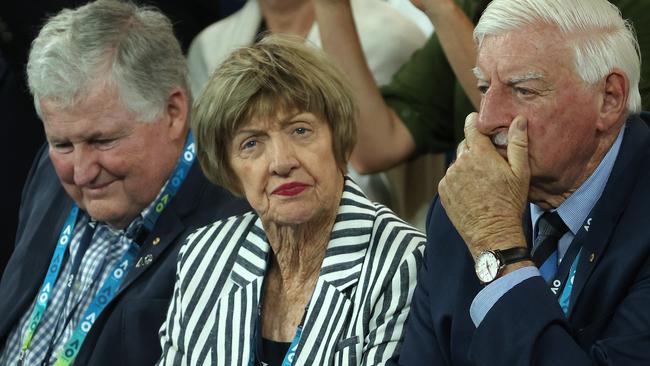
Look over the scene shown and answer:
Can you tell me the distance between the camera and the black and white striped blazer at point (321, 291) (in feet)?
10.5

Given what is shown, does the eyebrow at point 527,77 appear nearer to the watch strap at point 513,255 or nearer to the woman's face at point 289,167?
the watch strap at point 513,255

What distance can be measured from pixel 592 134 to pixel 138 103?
1600 mm

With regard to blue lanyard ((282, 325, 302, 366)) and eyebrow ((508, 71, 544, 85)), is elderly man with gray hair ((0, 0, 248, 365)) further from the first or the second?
eyebrow ((508, 71, 544, 85))

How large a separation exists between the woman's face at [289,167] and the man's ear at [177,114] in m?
0.61

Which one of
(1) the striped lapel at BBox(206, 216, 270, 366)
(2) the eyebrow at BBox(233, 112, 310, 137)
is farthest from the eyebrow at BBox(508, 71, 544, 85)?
(1) the striped lapel at BBox(206, 216, 270, 366)

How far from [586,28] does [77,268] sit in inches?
78.2

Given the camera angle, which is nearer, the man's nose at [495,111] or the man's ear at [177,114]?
the man's nose at [495,111]

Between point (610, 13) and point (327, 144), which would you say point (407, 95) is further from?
point (610, 13)

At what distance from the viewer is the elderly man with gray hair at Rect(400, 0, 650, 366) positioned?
106 inches

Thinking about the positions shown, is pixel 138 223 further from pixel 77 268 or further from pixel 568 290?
pixel 568 290

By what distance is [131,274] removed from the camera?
3852mm

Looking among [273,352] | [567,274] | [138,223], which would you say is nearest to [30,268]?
[138,223]

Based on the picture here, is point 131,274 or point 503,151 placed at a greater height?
point 503,151

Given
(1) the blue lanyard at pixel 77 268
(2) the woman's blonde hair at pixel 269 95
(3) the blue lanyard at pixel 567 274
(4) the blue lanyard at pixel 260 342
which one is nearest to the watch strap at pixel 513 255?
(3) the blue lanyard at pixel 567 274
